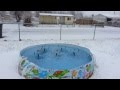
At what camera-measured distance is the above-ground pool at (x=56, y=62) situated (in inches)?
376

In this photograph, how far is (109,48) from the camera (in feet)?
56.1

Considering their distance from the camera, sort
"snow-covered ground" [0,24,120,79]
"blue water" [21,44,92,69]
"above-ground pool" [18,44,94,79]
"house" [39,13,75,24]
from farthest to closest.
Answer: "house" [39,13,75,24], "blue water" [21,44,92,69], "snow-covered ground" [0,24,120,79], "above-ground pool" [18,44,94,79]

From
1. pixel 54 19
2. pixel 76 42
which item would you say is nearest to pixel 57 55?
pixel 76 42

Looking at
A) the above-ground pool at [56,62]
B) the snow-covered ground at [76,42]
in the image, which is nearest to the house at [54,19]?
the snow-covered ground at [76,42]

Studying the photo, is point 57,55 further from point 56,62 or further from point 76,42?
point 76,42

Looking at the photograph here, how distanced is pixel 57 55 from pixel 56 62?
1.66m

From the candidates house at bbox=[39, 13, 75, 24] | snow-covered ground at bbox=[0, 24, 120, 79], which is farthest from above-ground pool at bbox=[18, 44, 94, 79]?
house at bbox=[39, 13, 75, 24]

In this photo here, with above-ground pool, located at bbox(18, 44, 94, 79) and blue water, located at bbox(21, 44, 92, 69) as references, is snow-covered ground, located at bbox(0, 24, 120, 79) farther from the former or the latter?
blue water, located at bbox(21, 44, 92, 69)

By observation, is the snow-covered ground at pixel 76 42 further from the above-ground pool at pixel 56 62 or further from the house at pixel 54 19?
the house at pixel 54 19

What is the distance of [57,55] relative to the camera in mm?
15383

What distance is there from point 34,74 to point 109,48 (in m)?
9.19

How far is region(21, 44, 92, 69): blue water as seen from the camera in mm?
13620
